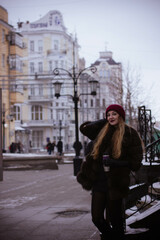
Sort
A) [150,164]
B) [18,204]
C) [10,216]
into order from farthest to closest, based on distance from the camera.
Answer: [18,204]
[10,216]
[150,164]

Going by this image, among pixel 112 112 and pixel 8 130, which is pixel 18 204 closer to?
pixel 112 112

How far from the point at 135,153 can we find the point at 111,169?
1.05 ft

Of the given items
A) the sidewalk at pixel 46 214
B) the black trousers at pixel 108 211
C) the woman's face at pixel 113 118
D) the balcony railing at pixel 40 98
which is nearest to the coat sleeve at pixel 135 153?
the woman's face at pixel 113 118

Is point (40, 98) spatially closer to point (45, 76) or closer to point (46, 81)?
point (46, 81)

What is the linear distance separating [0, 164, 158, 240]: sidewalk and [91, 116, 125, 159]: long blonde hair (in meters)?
1.52

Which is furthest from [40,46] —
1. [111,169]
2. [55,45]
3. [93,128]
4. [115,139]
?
[111,169]

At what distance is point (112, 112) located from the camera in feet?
17.6

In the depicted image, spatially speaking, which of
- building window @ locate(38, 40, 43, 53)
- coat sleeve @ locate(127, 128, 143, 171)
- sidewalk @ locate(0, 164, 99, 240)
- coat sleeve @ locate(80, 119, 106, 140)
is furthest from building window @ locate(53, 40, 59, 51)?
coat sleeve @ locate(127, 128, 143, 171)

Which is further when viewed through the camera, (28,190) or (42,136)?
(42,136)

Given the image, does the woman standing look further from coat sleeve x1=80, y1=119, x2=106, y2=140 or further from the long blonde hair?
coat sleeve x1=80, y1=119, x2=106, y2=140

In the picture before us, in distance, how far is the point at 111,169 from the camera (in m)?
5.11

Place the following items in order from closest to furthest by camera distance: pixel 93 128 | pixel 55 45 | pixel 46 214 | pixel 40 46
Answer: pixel 93 128 → pixel 46 214 → pixel 55 45 → pixel 40 46

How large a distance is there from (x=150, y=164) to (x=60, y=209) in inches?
95.2

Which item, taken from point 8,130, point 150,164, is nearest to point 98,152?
point 150,164
